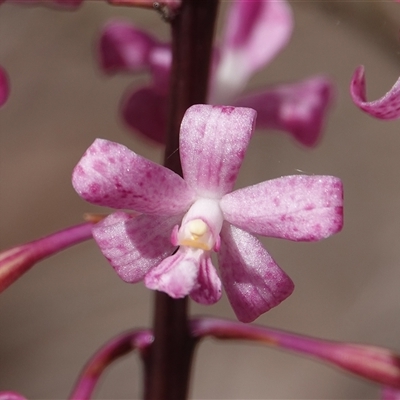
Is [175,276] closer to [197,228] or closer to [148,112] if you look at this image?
[197,228]

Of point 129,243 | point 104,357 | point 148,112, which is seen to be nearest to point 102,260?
point 148,112

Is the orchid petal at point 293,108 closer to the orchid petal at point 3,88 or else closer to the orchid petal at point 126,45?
the orchid petal at point 126,45

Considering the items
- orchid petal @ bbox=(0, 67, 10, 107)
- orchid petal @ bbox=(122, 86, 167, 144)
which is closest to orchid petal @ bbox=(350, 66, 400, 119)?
orchid petal @ bbox=(0, 67, 10, 107)

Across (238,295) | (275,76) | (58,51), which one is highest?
(58,51)

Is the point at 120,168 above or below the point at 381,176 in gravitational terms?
below

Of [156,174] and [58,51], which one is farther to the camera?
[58,51]

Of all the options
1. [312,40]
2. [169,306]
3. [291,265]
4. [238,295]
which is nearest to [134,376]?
[291,265]

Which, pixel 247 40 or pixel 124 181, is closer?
pixel 124 181

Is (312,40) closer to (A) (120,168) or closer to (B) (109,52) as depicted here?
(B) (109,52)
